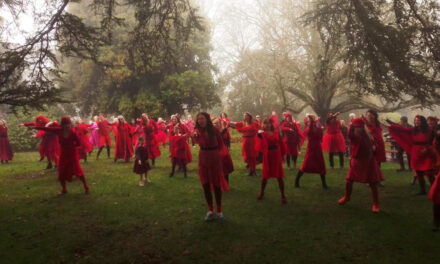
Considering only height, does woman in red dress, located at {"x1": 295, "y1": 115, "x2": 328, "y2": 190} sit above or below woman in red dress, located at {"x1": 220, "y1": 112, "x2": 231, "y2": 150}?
below

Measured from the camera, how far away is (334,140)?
13.1 metres

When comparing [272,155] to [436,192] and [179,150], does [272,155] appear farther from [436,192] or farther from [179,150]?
[179,150]

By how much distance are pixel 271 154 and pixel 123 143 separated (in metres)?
9.36

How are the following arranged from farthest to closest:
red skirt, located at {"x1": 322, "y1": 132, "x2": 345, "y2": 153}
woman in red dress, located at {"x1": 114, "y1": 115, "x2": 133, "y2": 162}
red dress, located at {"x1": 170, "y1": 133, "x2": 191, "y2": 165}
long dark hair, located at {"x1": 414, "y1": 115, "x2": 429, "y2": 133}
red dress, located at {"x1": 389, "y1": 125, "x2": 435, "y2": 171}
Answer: woman in red dress, located at {"x1": 114, "y1": 115, "x2": 133, "y2": 162}, red skirt, located at {"x1": 322, "y1": 132, "x2": 345, "y2": 153}, red dress, located at {"x1": 170, "y1": 133, "x2": 191, "y2": 165}, long dark hair, located at {"x1": 414, "y1": 115, "x2": 429, "y2": 133}, red dress, located at {"x1": 389, "y1": 125, "x2": 435, "y2": 171}

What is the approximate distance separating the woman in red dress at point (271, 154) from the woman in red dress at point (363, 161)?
1.58 metres

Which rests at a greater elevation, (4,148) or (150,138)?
(150,138)

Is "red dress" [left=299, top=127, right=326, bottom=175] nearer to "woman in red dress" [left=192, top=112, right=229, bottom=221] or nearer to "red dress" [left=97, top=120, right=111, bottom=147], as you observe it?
"woman in red dress" [left=192, top=112, right=229, bottom=221]

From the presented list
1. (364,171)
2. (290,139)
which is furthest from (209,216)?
(290,139)

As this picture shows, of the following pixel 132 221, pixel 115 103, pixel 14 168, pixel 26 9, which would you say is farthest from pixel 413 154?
pixel 115 103

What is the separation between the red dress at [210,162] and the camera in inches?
256

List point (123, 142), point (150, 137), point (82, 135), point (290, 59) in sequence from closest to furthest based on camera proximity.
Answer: point (150, 137) → point (82, 135) → point (123, 142) → point (290, 59)

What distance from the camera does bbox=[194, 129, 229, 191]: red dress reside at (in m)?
6.50

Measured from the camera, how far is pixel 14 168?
1445cm

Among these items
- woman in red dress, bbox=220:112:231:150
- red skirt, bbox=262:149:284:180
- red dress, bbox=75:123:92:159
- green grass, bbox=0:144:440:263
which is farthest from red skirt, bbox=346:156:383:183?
red dress, bbox=75:123:92:159
